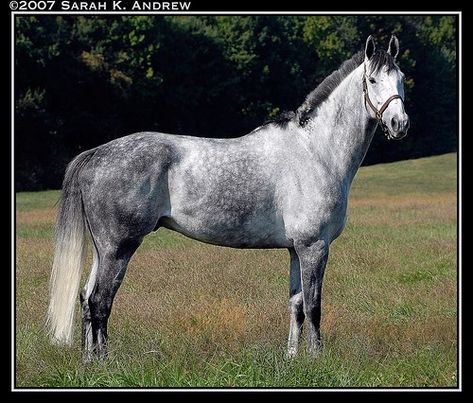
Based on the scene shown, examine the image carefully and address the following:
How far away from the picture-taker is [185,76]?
46219mm

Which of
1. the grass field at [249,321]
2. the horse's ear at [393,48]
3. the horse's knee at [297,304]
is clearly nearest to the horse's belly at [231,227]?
the horse's knee at [297,304]

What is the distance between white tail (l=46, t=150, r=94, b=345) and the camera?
7246 mm

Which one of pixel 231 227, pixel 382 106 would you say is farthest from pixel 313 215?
pixel 382 106

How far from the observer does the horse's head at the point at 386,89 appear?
6812 mm

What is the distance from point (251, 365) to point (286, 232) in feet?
4.60

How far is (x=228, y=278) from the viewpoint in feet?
36.0

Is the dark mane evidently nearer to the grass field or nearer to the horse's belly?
the horse's belly

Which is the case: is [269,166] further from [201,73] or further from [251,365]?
[201,73]

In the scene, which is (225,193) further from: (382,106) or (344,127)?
(382,106)

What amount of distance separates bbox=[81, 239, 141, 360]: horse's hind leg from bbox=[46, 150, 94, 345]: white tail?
40cm

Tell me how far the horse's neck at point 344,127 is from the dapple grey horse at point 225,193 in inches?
0.4

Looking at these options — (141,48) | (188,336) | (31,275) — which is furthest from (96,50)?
(188,336)

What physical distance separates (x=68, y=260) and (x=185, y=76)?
39923 millimetres

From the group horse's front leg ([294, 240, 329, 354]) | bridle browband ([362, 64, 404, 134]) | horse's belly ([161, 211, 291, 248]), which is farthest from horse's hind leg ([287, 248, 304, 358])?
bridle browband ([362, 64, 404, 134])
